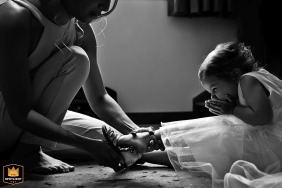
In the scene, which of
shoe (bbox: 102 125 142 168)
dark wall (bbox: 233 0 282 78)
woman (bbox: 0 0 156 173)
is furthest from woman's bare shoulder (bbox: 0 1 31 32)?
dark wall (bbox: 233 0 282 78)

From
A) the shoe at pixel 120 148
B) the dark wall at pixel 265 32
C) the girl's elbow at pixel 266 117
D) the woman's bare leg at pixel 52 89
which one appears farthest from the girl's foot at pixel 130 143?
the dark wall at pixel 265 32

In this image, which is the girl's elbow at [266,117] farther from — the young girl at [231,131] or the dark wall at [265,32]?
the dark wall at [265,32]

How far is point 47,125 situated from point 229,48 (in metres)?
0.57

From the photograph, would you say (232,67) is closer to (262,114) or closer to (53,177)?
(262,114)

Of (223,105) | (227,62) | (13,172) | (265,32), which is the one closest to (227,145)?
(223,105)

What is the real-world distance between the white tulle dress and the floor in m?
0.05

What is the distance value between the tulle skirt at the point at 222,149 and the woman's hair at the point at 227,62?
138 mm

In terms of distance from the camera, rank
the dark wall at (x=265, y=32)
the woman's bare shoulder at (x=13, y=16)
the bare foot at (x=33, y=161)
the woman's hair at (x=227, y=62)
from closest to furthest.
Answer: the woman's bare shoulder at (x=13, y=16) < the woman's hair at (x=227, y=62) < the bare foot at (x=33, y=161) < the dark wall at (x=265, y=32)

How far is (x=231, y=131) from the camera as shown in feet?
4.08

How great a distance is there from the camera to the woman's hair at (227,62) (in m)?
1.30

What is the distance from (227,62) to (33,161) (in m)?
0.68

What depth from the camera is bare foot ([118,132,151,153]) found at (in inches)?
52.2

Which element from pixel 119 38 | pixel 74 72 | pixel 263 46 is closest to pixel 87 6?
pixel 74 72

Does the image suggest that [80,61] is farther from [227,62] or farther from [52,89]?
[227,62]
